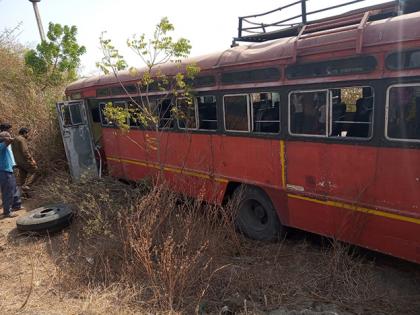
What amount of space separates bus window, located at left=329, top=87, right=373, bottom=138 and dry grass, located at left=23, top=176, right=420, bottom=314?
1360 millimetres

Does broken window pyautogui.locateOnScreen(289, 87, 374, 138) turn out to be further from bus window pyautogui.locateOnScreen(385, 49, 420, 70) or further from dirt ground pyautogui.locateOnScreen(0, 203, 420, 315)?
dirt ground pyautogui.locateOnScreen(0, 203, 420, 315)

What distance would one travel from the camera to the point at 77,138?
9.02 m

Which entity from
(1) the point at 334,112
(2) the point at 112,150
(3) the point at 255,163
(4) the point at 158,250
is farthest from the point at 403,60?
(2) the point at 112,150

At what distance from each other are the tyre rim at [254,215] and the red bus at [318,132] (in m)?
0.02

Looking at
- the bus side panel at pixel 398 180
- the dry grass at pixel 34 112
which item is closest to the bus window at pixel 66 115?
the dry grass at pixel 34 112

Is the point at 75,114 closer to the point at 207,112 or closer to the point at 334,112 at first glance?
the point at 207,112

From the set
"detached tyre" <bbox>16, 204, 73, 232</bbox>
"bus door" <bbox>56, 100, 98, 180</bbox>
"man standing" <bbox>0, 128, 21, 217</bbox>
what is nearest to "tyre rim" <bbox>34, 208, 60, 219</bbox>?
"detached tyre" <bbox>16, 204, 73, 232</bbox>

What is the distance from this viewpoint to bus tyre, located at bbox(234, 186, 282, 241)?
5359 mm

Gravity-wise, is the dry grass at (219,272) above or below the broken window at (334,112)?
below

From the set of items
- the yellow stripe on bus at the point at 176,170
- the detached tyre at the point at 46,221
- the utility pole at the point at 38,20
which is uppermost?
the utility pole at the point at 38,20

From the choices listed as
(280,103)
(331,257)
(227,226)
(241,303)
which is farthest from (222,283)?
(280,103)

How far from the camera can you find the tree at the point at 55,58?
13383mm

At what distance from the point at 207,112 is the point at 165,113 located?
1123 mm

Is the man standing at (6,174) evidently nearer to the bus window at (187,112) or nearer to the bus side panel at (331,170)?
the bus window at (187,112)
